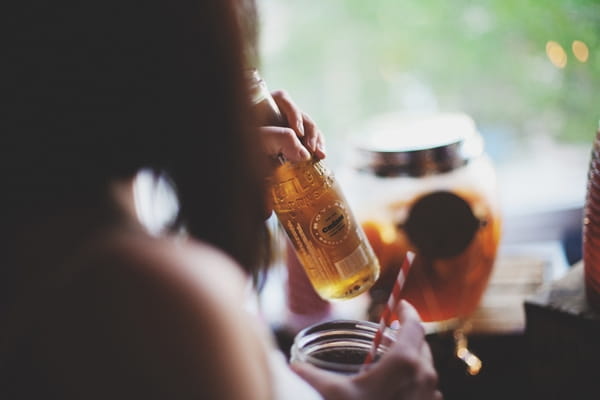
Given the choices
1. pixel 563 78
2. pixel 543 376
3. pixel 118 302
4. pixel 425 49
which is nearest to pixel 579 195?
pixel 563 78

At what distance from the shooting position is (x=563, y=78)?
137cm

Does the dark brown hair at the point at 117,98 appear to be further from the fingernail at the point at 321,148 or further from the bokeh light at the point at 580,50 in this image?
the bokeh light at the point at 580,50

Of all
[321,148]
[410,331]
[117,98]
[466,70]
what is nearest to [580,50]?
[466,70]

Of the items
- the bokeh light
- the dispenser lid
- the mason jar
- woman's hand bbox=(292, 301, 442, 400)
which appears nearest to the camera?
woman's hand bbox=(292, 301, 442, 400)

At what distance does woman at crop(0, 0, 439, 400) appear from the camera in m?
0.46

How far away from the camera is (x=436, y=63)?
4.63ft

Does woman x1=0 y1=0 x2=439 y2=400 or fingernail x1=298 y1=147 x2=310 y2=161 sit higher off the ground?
woman x1=0 y1=0 x2=439 y2=400

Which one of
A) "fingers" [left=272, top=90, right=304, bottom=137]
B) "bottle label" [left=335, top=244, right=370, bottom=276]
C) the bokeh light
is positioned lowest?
"bottle label" [left=335, top=244, right=370, bottom=276]

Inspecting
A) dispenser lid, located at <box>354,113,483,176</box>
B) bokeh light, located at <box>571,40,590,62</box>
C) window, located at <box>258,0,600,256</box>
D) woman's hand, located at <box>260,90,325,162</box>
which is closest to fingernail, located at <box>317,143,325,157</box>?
woman's hand, located at <box>260,90,325,162</box>

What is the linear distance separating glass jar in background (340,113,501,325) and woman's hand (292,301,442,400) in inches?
14.9

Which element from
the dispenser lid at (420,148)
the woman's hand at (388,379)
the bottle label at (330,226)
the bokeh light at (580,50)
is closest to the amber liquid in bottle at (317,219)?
the bottle label at (330,226)

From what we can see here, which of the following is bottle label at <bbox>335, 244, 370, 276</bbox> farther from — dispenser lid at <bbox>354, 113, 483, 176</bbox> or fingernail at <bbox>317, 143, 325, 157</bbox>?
dispenser lid at <bbox>354, 113, 483, 176</bbox>

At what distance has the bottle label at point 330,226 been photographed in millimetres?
762

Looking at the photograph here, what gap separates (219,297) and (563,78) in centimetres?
112
